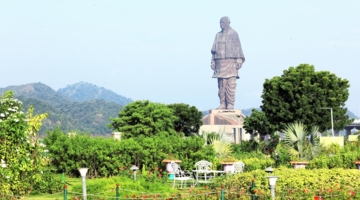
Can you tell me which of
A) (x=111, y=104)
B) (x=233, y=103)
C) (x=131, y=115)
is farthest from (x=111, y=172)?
(x=111, y=104)

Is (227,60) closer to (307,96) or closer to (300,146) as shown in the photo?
(307,96)

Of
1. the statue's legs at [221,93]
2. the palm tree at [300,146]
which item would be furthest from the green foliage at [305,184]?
the statue's legs at [221,93]

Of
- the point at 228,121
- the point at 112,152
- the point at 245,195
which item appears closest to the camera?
the point at 245,195

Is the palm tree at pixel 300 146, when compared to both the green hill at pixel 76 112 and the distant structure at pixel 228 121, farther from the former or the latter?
the green hill at pixel 76 112

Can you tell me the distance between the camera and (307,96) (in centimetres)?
4100

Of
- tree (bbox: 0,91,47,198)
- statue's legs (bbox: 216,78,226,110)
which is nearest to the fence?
tree (bbox: 0,91,47,198)

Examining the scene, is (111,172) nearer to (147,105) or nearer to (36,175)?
(36,175)

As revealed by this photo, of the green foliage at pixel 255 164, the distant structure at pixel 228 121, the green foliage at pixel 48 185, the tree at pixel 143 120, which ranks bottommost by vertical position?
the green foliage at pixel 48 185

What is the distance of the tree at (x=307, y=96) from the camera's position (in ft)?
134

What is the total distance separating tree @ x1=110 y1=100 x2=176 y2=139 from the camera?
36812 millimetres

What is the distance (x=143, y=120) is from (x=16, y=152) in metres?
23.2

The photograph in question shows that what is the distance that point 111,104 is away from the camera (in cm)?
13700

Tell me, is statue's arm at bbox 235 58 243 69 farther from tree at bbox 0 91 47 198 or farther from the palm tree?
tree at bbox 0 91 47 198

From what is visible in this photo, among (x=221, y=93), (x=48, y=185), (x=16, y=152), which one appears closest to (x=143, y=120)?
(x=48, y=185)
